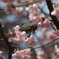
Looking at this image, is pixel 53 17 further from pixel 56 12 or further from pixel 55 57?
pixel 55 57

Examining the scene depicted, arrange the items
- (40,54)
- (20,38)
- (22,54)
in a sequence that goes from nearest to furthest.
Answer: (22,54) → (20,38) → (40,54)

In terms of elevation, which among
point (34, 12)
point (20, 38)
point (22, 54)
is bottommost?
point (22, 54)

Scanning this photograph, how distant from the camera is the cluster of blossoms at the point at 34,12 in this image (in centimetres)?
86

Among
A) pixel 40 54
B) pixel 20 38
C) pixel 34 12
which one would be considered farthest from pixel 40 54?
pixel 34 12

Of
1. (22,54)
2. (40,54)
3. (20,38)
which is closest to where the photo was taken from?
(22,54)

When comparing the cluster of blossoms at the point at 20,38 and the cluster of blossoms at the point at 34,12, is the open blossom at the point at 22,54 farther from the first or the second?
the cluster of blossoms at the point at 34,12

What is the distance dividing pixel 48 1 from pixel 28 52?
32cm

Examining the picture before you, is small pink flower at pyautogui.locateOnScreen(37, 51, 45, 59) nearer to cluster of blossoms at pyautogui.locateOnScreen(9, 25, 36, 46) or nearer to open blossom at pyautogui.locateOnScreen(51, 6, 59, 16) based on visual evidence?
cluster of blossoms at pyautogui.locateOnScreen(9, 25, 36, 46)

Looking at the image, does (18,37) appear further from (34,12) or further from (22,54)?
(34,12)

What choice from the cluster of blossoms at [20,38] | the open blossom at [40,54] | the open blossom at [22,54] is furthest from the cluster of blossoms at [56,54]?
the open blossom at [22,54]

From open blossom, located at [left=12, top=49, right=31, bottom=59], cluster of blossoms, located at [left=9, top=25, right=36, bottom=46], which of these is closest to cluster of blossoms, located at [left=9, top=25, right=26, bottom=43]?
cluster of blossoms, located at [left=9, top=25, right=36, bottom=46]

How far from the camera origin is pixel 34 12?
0.92 metres

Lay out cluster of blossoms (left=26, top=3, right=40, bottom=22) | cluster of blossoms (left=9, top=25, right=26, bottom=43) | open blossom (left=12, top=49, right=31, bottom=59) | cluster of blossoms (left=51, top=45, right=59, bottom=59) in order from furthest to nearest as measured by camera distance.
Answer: cluster of blossoms (left=26, top=3, right=40, bottom=22) → cluster of blossoms (left=51, top=45, right=59, bottom=59) → cluster of blossoms (left=9, top=25, right=26, bottom=43) → open blossom (left=12, top=49, right=31, bottom=59)

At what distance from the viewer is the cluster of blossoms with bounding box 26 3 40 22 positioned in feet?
2.82
